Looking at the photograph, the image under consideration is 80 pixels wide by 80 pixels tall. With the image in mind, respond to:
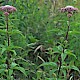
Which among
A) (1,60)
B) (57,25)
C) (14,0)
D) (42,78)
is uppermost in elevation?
(14,0)

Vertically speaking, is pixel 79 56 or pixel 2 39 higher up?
pixel 2 39

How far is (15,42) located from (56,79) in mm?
961

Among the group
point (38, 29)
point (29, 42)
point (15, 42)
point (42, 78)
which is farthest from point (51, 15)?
point (42, 78)

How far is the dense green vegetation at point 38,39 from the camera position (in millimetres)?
3035

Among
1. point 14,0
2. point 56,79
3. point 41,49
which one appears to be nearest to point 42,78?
point 56,79

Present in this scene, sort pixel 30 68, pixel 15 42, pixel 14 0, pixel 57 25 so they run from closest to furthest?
1. pixel 30 68
2. pixel 15 42
3. pixel 57 25
4. pixel 14 0

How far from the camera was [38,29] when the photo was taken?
12.8ft

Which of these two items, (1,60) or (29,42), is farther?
(29,42)

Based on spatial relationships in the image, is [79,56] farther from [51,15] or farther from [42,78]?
[51,15]

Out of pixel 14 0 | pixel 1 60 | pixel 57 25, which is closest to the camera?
pixel 1 60

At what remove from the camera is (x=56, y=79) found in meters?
2.60

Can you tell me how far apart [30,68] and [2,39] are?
0.49 meters

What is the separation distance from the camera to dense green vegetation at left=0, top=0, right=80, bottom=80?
9.96 ft

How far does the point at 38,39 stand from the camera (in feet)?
12.6
